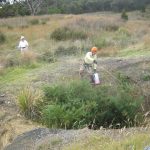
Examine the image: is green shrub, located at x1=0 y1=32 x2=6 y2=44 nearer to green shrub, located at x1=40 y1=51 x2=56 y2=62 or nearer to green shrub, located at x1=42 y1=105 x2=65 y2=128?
green shrub, located at x1=40 y1=51 x2=56 y2=62

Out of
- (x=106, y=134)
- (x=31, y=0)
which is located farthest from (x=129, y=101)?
(x=31, y=0)

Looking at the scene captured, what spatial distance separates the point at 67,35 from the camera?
3381cm

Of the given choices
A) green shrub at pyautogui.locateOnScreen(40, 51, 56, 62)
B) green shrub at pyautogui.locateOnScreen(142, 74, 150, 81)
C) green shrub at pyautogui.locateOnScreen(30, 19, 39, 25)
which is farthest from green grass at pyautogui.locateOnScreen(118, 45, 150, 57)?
green shrub at pyautogui.locateOnScreen(30, 19, 39, 25)

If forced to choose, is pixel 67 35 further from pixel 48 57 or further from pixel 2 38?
pixel 48 57

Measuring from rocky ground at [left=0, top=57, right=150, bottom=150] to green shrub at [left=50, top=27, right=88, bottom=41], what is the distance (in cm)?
954

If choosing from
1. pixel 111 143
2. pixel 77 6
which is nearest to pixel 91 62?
pixel 111 143

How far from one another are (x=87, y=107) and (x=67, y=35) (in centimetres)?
2134

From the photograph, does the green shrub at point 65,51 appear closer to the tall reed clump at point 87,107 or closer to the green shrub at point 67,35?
the green shrub at point 67,35

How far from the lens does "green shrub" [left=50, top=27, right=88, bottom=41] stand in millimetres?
33469

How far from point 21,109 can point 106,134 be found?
4995mm

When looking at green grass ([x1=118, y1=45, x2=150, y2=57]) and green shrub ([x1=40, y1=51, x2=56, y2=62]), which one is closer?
green grass ([x1=118, y1=45, x2=150, y2=57])

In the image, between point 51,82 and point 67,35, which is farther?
point 67,35

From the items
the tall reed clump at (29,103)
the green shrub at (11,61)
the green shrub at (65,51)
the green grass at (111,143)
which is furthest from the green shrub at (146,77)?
the green shrub at (65,51)

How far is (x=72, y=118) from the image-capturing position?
12.4 meters
